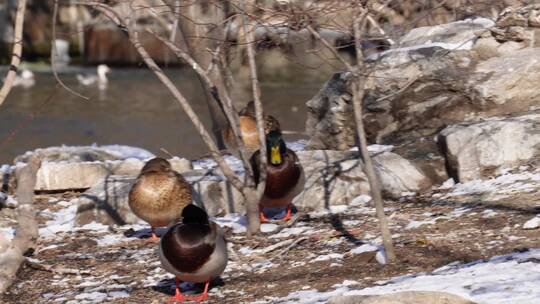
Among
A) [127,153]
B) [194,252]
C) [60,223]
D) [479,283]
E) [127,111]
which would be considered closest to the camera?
[479,283]

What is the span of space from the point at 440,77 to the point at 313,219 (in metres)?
1.95

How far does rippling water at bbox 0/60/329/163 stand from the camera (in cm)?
1623

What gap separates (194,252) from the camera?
587cm

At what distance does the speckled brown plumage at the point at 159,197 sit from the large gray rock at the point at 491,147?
192cm

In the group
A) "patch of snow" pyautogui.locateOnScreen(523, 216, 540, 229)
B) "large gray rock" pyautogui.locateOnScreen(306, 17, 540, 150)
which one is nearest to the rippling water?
"large gray rock" pyautogui.locateOnScreen(306, 17, 540, 150)

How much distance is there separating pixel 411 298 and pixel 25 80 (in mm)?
19407

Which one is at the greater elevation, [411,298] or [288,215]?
[288,215]

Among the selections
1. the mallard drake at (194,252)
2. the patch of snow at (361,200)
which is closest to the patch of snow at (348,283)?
the mallard drake at (194,252)

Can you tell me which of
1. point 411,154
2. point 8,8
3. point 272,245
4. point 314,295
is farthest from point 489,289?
point 8,8

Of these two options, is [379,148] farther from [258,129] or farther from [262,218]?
[258,129]

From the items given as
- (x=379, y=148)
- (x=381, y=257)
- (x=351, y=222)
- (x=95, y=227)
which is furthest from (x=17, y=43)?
(x=379, y=148)

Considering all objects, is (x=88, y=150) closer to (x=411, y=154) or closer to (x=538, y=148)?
(x=411, y=154)

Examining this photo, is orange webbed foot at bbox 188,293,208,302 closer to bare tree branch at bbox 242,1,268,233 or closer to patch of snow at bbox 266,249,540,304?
patch of snow at bbox 266,249,540,304

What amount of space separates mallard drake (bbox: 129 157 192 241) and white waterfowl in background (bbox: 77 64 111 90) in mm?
15306
